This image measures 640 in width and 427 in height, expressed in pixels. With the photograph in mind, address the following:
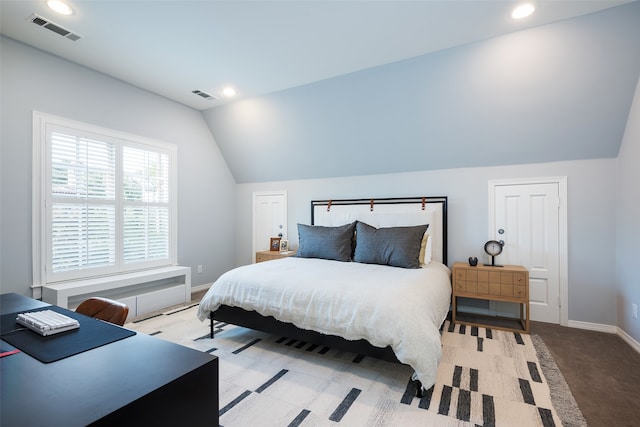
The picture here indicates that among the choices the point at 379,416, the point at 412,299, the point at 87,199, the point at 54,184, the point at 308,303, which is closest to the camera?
the point at 379,416

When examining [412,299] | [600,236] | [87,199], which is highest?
[87,199]

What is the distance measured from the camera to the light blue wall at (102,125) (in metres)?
2.80

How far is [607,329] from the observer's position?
3037 millimetres

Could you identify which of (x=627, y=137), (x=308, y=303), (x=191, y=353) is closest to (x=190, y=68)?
(x=308, y=303)

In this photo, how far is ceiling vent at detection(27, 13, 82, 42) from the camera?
8.24ft

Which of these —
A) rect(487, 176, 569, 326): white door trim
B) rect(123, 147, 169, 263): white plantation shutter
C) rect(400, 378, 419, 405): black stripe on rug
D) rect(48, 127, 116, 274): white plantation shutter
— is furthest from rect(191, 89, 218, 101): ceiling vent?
rect(487, 176, 569, 326): white door trim

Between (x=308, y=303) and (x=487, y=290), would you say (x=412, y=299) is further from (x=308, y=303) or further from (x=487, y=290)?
(x=487, y=290)

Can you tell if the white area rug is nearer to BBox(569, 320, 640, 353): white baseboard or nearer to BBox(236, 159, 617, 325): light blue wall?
BBox(569, 320, 640, 353): white baseboard

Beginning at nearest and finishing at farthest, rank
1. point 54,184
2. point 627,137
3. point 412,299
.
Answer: point 412,299, point 627,137, point 54,184

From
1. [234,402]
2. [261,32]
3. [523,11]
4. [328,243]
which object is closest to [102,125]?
[261,32]

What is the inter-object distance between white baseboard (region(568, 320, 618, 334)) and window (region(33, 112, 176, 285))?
198 inches

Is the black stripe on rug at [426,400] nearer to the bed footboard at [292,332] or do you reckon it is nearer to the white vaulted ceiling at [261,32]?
the bed footboard at [292,332]

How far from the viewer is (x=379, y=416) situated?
5.78ft

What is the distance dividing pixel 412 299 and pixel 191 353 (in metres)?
1.56
